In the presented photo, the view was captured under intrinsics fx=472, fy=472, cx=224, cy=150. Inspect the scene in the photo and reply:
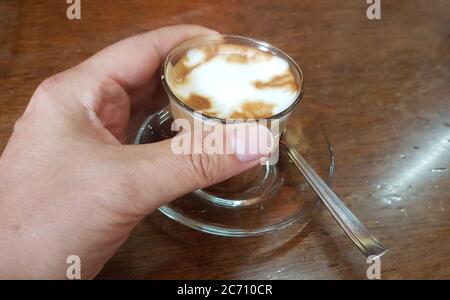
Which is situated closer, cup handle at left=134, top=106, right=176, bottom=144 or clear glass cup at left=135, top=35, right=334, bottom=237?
clear glass cup at left=135, top=35, right=334, bottom=237

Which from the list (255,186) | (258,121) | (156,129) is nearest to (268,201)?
(255,186)

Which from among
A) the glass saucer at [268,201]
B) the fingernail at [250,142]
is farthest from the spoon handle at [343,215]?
the fingernail at [250,142]

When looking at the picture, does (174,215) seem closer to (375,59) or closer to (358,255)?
(358,255)

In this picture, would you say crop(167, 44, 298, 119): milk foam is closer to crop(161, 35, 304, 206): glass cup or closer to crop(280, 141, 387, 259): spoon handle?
crop(161, 35, 304, 206): glass cup

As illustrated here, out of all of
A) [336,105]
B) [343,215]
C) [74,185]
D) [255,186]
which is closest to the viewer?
[74,185]

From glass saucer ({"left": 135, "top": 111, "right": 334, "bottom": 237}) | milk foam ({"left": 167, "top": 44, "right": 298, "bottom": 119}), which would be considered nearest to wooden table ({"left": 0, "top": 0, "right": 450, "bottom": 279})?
glass saucer ({"left": 135, "top": 111, "right": 334, "bottom": 237})

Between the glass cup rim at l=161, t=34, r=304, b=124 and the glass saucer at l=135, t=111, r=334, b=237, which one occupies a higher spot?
the glass cup rim at l=161, t=34, r=304, b=124

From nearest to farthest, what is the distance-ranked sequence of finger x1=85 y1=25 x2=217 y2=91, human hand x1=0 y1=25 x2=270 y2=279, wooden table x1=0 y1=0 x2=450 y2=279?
human hand x1=0 y1=25 x2=270 y2=279
wooden table x1=0 y1=0 x2=450 y2=279
finger x1=85 y1=25 x2=217 y2=91

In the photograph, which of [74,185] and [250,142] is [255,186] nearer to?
[250,142]
